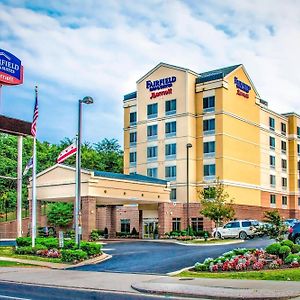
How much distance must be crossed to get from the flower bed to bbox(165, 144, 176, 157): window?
1695 inches

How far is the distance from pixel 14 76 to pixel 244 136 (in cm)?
3647

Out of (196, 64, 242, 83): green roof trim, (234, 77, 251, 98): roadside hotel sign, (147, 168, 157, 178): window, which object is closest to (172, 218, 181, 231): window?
(147, 168, 157, 178): window

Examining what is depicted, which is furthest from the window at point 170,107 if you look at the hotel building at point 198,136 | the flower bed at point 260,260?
the flower bed at point 260,260

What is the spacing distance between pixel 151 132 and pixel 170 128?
10.3 ft

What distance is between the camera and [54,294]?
17797 millimetres

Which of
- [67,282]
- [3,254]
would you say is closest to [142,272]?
[67,282]

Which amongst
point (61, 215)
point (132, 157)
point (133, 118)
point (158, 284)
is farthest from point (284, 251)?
point (133, 118)

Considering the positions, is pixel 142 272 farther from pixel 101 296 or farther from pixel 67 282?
pixel 101 296

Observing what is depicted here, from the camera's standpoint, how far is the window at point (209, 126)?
213 ft

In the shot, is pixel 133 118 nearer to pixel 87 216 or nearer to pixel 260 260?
pixel 87 216

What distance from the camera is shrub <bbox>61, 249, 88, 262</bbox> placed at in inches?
1090

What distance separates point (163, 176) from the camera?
67.2 meters

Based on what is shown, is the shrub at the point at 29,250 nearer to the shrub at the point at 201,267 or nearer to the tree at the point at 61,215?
the shrub at the point at 201,267

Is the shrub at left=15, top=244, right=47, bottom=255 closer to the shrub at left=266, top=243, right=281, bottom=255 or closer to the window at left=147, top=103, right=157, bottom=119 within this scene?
the shrub at left=266, top=243, right=281, bottom=255
